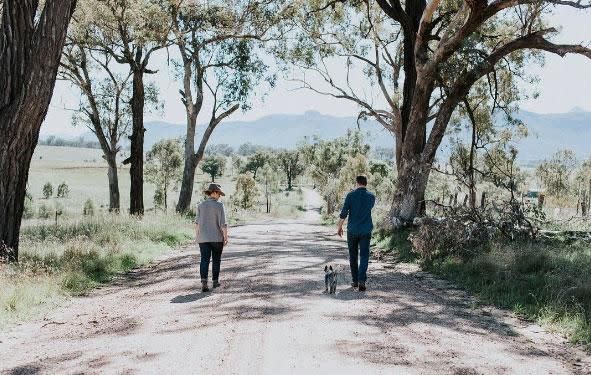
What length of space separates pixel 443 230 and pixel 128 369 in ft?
30.1

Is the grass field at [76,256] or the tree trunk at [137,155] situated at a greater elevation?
the tree trunk at [137,155]

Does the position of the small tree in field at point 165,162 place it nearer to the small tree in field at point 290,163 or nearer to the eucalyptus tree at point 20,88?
the eucalyptus tree at point 20,88

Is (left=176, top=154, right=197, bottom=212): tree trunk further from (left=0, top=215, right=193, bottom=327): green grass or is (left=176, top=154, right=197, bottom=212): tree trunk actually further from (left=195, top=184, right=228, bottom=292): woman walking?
(left=195, top=184, right=228, bottom=292): woman walking

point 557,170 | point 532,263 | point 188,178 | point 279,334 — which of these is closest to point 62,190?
point 188,178

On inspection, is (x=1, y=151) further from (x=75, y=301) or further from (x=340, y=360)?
(x=340, y=360)

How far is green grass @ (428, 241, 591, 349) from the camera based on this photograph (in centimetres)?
796

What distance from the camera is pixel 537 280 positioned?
9.76m

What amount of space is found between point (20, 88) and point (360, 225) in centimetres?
669

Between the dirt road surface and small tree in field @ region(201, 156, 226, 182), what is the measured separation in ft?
390

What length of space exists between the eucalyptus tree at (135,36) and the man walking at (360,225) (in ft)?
50.7

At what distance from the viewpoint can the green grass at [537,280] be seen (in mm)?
7960

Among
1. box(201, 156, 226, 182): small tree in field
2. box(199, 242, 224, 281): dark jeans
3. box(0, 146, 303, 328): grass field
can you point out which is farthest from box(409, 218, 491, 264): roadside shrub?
box(201, 156, 226, 182): small tree in field

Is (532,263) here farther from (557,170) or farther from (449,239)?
(557,170)

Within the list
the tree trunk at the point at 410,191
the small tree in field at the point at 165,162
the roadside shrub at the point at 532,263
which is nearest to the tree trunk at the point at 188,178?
the tree trunk at the point at 410,191
